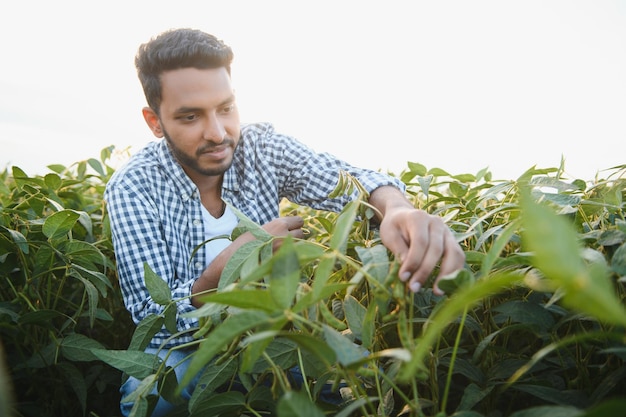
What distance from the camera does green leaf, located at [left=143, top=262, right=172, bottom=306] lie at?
768 millimetres

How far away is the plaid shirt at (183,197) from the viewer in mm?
1243

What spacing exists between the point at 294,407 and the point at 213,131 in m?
1.20

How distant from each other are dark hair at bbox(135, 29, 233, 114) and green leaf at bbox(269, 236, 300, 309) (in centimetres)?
127

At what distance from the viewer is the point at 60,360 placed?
3.75 feet

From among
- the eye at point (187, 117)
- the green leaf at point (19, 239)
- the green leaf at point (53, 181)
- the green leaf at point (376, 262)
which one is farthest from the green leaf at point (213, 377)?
the eye at point (187, 117)

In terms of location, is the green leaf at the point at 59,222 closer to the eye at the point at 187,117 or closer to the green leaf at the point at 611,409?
the eye at the point at 187,117

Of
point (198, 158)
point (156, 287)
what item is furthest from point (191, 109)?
point (156, 287)

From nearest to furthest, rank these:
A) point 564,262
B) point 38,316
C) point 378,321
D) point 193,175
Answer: point 564,262
point 378,321
point 38,316
point 193,175

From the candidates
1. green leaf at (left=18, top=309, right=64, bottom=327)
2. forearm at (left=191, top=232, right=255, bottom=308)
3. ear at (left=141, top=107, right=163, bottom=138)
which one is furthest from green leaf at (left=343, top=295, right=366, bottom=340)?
ear at (left=141, top=107, right=163, bottom=138)

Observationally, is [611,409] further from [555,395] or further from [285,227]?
[285,227]

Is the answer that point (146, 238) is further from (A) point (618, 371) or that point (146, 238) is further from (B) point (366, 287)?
(A) point (618, 371)

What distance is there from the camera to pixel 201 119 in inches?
61.0

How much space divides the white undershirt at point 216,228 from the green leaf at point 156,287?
2.32 ft

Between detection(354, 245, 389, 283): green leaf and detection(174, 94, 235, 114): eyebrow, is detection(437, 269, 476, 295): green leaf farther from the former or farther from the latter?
detection(174, 94, 235, 114): eyebrow
